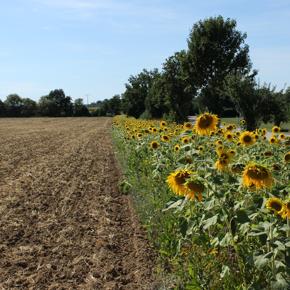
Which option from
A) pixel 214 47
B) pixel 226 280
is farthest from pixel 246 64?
pixel 226 280

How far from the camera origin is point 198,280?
469cm

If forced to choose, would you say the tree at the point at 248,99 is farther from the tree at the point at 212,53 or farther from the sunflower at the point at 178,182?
the sunflower at the point at 178,182

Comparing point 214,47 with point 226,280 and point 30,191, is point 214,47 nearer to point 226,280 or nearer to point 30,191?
point 30,191

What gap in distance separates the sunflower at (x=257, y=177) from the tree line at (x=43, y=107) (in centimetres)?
10331

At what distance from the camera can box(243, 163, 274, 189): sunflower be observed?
12.4 feet

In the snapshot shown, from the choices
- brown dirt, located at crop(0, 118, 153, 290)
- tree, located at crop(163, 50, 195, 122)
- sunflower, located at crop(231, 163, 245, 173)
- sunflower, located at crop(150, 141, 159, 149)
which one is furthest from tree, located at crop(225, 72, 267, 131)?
sunflower, located at crop(231, 163, 245, 173)

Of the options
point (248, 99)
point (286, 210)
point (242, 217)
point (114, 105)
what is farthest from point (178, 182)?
point (114, 105)

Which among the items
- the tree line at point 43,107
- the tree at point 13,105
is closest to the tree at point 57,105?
the tree line at point 43,107

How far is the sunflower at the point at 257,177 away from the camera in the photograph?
12.4ft

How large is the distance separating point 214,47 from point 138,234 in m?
40.0

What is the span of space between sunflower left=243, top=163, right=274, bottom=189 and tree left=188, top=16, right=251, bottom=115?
42.6 metres

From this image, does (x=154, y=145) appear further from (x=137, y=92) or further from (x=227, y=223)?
(x=137, y=92)

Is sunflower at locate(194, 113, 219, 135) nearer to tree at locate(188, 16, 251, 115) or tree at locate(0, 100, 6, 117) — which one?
tree at locate(188, 16, 251, 115)

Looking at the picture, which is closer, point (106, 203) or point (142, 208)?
point (142, 208)
